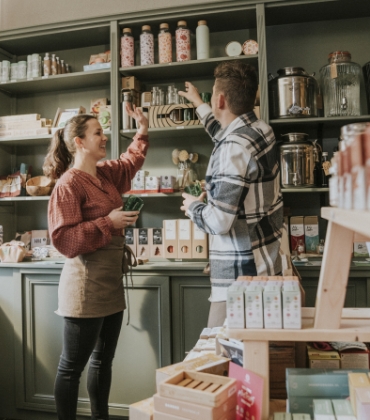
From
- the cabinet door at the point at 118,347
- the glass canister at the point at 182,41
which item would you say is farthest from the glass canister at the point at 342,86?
the cabinet door at the point at 118,347

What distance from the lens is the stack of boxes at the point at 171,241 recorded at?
9.12ft

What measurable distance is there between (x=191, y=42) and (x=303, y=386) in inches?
102

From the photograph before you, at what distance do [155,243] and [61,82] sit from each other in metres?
1.37

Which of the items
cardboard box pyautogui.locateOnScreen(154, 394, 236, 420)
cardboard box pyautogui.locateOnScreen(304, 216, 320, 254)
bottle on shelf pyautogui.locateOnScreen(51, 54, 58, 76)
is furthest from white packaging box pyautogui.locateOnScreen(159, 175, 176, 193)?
cardboard box pyautogui.locateOnScreen(154, 394, 236, 420)

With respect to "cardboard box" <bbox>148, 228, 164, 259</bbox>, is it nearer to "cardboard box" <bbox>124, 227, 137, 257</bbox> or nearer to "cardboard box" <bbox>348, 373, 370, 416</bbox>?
"cardboard box" <bbox>124, 227, 137, 257</bbox>

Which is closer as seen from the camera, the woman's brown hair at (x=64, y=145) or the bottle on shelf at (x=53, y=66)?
the woman's brown hair at (x=64, y=145)

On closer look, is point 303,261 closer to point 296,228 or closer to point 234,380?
point 296,228

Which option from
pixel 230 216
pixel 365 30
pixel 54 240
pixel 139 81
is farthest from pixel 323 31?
pixel 54 240

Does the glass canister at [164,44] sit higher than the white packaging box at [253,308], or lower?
higher

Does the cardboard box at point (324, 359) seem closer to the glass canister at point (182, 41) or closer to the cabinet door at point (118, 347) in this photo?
the cabinet door at point (118, 347)

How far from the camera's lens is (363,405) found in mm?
945

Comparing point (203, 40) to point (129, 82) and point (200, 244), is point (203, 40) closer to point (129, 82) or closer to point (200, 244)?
point (129, 82)

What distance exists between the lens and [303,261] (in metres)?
2.56

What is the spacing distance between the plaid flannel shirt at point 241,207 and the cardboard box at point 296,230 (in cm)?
99
